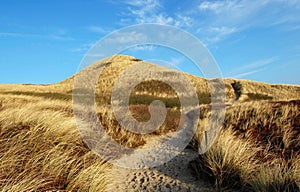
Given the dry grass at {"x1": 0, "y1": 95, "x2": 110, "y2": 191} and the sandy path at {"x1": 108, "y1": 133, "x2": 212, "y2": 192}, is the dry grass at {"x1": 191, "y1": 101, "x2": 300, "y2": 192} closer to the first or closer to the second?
the sandy path at {"x1": 108, "y1": 133, "x2": 212, "y2": 192}

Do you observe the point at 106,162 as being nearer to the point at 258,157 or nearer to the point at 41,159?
the point at 41,159

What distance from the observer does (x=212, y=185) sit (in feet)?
19.5

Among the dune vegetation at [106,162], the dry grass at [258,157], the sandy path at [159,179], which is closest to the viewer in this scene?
the dune vegetation at [106,162]

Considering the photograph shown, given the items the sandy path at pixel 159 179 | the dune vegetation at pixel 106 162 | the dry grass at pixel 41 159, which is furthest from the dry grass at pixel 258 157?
the dry grass at pixel 41 159

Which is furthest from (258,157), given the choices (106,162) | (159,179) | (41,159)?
(41,159)

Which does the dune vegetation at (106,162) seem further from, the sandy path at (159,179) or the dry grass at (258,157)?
the sandy path at (159,179)

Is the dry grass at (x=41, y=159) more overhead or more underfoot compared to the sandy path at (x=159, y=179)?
more overhead

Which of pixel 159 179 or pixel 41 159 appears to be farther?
pixel 159 179

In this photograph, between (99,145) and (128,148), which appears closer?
(99,145)

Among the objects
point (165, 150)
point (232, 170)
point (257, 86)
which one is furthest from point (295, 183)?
point (257, 86)

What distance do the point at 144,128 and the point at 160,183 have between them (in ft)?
19.0

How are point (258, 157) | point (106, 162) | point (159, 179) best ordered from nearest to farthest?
point (159, 179) → point (106, 162) → point (258, 157)

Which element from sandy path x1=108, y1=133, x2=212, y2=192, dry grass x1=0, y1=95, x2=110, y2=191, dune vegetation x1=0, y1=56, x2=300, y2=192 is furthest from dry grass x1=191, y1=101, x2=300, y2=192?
dry grass x1=0, y1=95, x2=110, y2=191

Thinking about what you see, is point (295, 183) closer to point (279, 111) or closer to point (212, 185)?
point (212, 185)
